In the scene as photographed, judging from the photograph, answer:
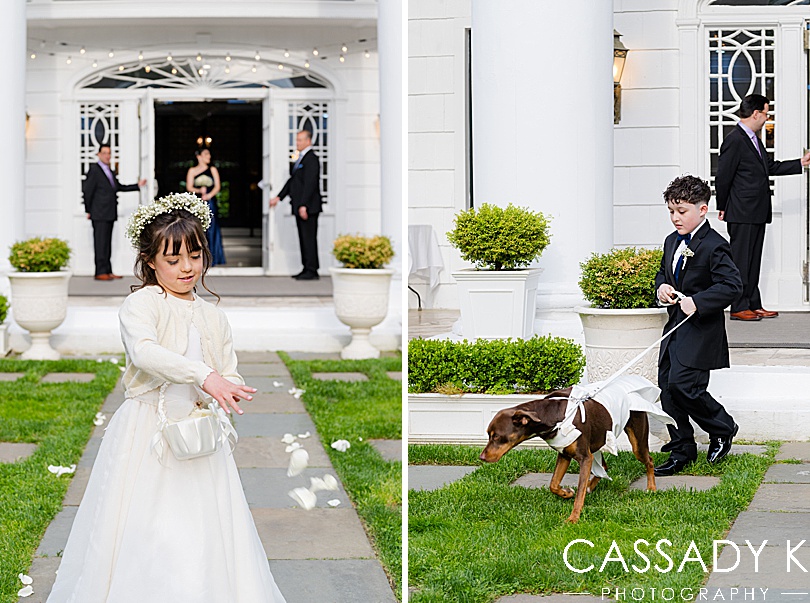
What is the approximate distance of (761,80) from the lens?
9.84 metres

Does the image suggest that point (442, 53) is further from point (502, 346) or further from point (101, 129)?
point (101, 129)

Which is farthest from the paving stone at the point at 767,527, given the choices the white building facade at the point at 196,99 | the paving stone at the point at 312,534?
the white building facade at the point at 196,99

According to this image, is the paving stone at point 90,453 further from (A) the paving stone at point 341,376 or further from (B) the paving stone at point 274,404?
(A) the paving stone at point 341,376

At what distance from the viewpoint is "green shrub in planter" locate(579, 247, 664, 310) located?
5.61 metres

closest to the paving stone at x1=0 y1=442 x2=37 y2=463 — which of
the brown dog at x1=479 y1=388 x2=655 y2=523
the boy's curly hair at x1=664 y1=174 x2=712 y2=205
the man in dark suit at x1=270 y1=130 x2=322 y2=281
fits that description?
the brown dog at x1=479 y1=388 x2=655 y2=523

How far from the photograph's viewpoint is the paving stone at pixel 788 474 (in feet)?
16.0

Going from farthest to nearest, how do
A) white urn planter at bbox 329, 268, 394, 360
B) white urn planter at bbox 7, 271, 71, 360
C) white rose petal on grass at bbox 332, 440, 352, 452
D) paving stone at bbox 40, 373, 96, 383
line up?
white urn planter at bbox 329, 268, 394, 360
white urn planter at bbox 7, 271, 71, 360
paving stone at bbox 40, 373, 96, 383
white rose petal on grass at bbox 332, 440, 352, 452

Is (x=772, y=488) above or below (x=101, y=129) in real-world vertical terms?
below

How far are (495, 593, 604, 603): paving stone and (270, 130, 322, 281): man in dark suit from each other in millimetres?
10768

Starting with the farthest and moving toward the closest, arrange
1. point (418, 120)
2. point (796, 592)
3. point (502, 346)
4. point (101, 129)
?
point (101, 129), point (418, 120), point (502, 346), point (796, 592)

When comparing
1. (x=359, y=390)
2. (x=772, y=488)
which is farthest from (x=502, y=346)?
(x=359, y=390)

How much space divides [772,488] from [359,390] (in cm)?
389

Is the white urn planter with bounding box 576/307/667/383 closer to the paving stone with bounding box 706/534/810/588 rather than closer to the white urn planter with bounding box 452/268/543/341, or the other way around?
the white urn planter with bounding box 452/268/543/341

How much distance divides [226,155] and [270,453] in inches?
789
